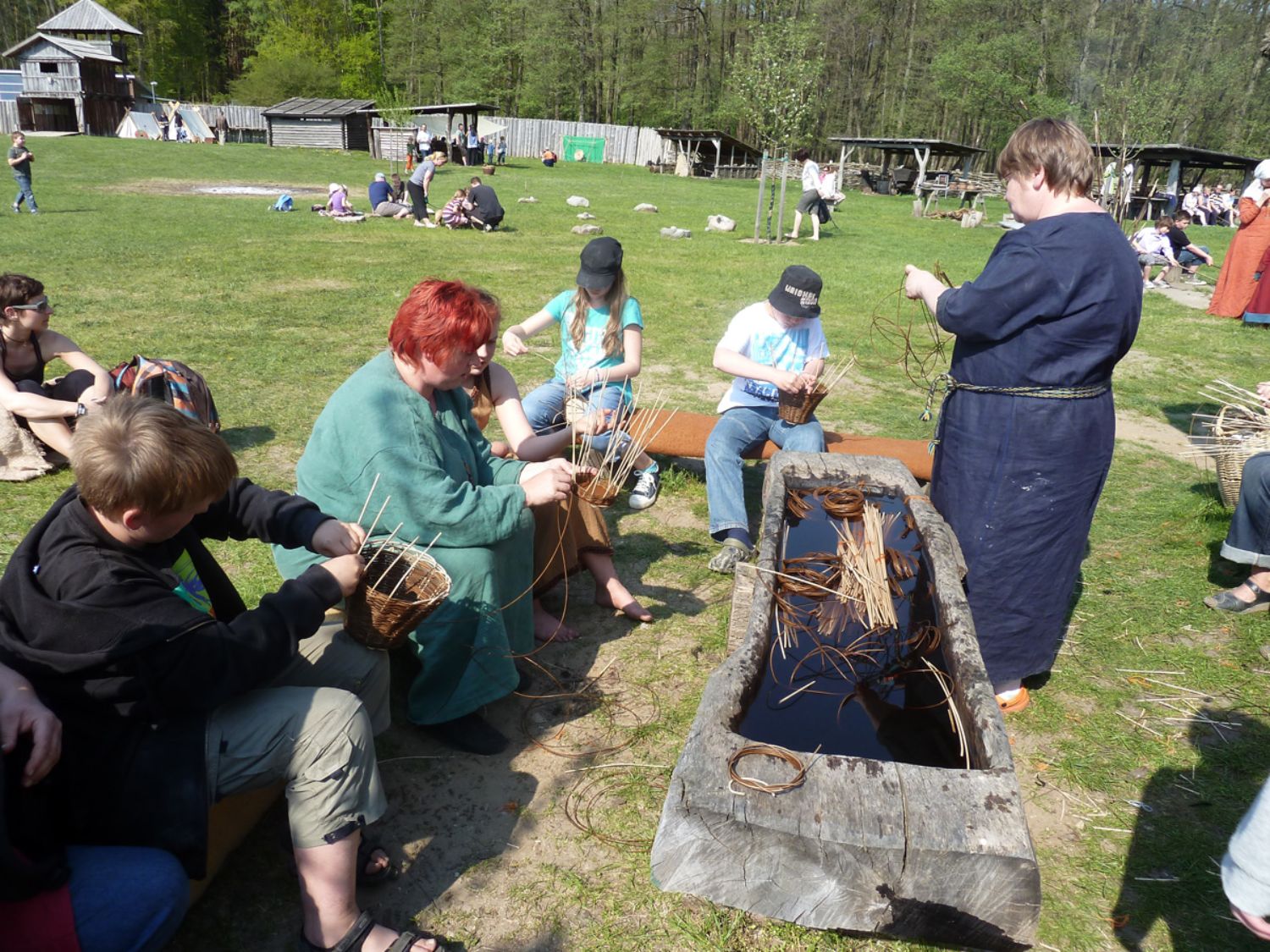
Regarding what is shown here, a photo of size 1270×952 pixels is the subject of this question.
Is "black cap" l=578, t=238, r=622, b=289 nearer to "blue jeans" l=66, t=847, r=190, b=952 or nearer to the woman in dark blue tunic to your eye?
the woman in dark blue tunic

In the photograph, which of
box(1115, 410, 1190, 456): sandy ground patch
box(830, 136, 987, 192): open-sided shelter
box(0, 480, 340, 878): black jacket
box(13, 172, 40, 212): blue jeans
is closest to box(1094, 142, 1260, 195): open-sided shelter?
box(830, 136, 987, 192): open-sided shelter

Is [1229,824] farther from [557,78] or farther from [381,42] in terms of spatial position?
[381,42]

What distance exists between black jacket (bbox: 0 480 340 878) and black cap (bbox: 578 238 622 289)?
9.48 feet

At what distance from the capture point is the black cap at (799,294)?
162 inches

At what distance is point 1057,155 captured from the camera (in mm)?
2617

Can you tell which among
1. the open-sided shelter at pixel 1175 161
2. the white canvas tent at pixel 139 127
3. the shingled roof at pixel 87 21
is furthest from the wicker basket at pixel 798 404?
the shingled roof at pixel 87 21

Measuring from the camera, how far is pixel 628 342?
14.6 feet

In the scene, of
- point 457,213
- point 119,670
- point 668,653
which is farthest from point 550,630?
point 457,213

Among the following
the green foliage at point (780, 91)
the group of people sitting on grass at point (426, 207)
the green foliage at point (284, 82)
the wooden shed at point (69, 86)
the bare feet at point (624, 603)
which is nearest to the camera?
the bare feet at point (624, 603)

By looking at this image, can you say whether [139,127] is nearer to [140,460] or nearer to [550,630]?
[550,630]

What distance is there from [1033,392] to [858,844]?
5.66ft

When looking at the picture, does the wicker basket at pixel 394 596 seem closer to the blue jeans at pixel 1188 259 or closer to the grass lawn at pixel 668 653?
the grass lawn at pixel 668 653

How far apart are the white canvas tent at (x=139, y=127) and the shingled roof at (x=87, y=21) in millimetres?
9676

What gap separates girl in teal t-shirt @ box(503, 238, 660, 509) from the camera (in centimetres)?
435
